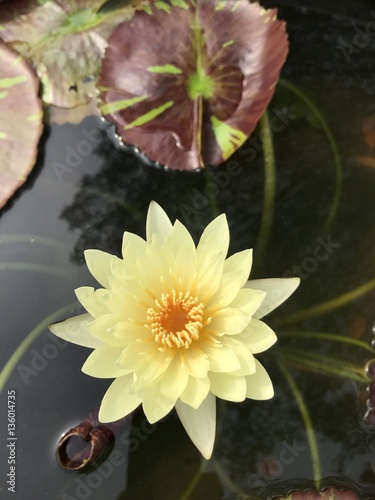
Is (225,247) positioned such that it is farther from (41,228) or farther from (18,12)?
(18,12)

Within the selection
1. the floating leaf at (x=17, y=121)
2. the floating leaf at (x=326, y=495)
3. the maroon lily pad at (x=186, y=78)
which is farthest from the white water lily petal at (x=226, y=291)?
the floating leaf at (x=17, y=121)

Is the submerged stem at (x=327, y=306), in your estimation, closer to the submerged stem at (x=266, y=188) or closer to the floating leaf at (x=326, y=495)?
the submerged stem at (x=266, y=188)

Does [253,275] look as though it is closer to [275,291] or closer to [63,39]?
[275,291]

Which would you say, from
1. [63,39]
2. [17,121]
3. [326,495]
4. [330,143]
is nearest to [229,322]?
[326,495]

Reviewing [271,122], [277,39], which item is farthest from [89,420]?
[277,39]

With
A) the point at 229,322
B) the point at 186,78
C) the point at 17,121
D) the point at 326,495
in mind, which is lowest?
the point at 326,495

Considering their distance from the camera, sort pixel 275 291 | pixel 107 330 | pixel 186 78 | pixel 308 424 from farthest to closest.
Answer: pixel 186 78, pixel 308 424, pixel 275 291, pixel 107 330
